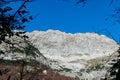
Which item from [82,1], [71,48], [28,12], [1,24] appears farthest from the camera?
[71,48]

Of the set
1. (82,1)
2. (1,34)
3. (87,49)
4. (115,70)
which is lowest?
(115,70)

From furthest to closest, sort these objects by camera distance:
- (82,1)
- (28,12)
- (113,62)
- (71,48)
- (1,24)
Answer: (71,48) < (113,62) < (28,12) < (1,24) < (82,1)

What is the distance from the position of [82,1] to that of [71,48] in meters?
184

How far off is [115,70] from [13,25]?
2441mm

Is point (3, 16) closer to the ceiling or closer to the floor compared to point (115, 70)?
closer to the ceiling

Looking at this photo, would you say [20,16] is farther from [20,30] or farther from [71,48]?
[71,48]

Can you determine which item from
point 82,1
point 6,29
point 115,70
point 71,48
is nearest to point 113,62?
point 115,70

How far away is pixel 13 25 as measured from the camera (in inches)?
289

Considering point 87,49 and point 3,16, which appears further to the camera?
point 87,49

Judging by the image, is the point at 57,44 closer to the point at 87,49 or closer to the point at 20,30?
the point at 87,49

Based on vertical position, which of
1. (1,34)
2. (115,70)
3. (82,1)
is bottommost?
(115,70)

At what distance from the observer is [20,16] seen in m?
7.41

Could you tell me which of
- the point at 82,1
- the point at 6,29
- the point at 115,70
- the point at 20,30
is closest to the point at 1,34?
the point at 6,29

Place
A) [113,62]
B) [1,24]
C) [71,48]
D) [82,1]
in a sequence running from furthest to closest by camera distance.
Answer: [71,48], [113,62], [1,24], [82,1]
